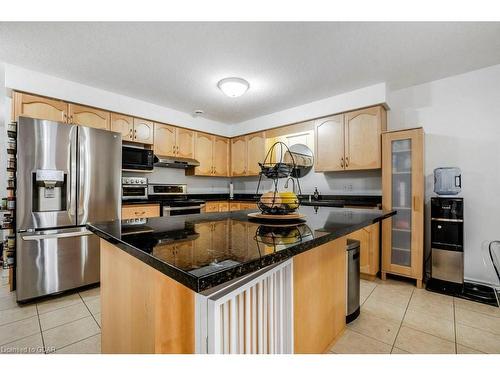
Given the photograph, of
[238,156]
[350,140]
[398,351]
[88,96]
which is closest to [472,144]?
[350,140]

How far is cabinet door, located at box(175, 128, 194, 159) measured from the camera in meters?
3.95

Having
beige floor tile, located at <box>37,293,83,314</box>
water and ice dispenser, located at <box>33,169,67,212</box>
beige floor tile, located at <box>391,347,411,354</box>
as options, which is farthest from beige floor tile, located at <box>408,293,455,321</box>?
water and ice dispenser, located at <box>33,169,67,212</box>

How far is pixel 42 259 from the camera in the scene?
236 cm

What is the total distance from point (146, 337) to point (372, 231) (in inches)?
108

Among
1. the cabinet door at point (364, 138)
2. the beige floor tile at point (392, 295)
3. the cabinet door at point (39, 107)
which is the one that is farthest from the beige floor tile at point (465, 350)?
the cabinet door at point (39, 107)

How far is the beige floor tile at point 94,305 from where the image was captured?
2.15m

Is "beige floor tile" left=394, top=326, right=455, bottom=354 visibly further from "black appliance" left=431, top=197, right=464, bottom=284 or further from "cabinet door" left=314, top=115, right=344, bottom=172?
"cabinet door" left=314, top=115, right=344, bottom=172

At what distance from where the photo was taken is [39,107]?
2.67 m

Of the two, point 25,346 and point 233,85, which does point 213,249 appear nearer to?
point 25,346

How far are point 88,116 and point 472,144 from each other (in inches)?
176

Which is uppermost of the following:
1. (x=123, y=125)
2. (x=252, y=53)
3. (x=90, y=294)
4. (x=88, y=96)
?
(x=252, y=53)

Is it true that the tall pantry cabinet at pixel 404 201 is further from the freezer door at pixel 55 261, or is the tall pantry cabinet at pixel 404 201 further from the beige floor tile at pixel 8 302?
the beige floor tile at pixel 8 302
